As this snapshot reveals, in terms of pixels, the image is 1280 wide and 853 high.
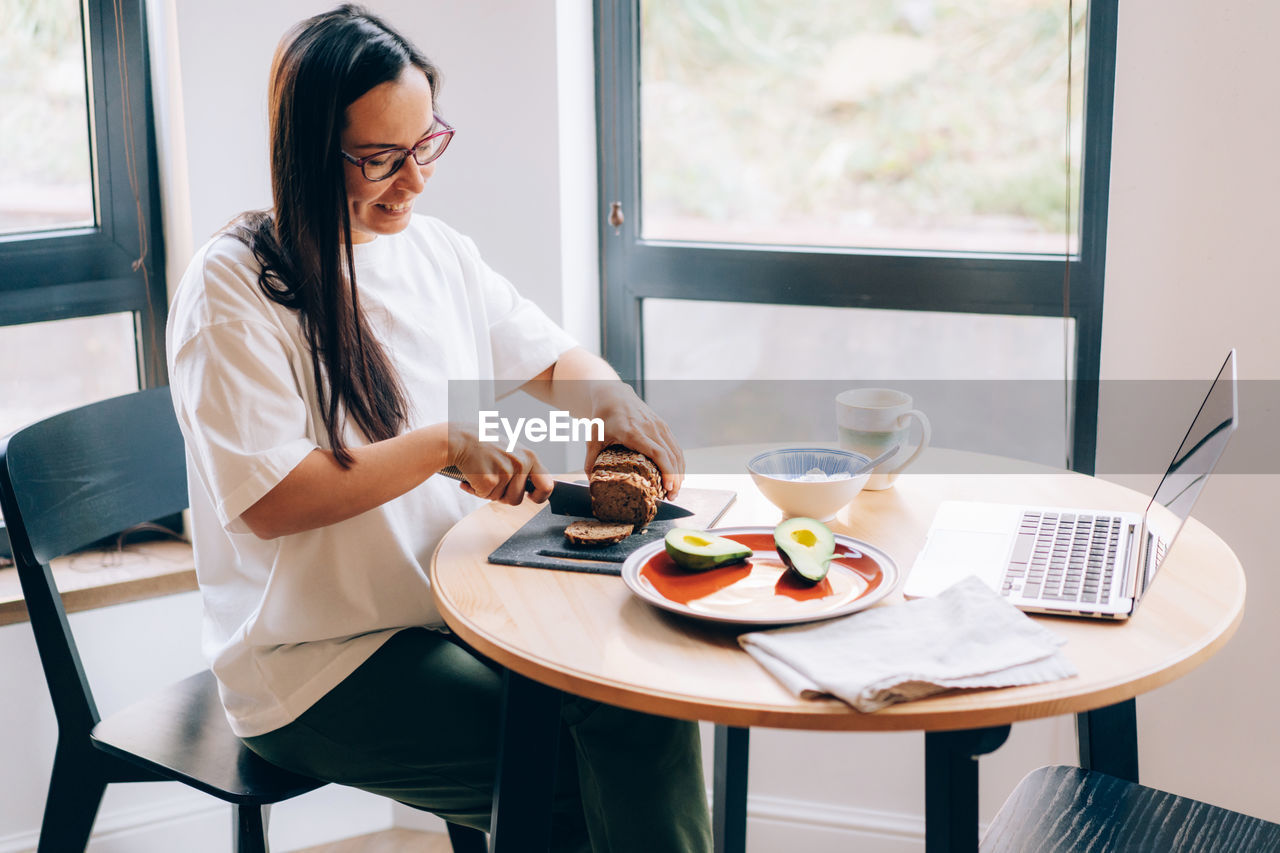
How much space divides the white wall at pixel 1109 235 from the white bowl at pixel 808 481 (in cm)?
60

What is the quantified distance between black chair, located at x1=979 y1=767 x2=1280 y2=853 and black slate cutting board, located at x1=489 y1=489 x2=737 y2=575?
460mm

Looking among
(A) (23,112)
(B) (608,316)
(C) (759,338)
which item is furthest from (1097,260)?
(A) (23,112)

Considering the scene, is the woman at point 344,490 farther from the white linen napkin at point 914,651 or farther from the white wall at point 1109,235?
the white wall at point 1109,235

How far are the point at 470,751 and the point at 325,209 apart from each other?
0.63 metres

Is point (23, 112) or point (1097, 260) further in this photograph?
point (23, 112)

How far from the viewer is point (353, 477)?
122cm

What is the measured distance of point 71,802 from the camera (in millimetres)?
1379

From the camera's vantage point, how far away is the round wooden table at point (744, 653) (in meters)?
0.89

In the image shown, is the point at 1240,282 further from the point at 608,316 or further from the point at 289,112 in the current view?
the point at 289,112

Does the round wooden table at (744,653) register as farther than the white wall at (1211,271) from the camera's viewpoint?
No

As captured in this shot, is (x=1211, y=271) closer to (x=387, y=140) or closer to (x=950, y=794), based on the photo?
(x=950, y=794)

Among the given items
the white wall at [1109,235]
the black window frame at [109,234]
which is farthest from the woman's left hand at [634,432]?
the black window frame at [109,234]

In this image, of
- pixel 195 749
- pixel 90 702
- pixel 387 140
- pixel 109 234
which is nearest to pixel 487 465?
pixel 387 140

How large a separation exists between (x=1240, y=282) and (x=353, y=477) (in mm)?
1242
